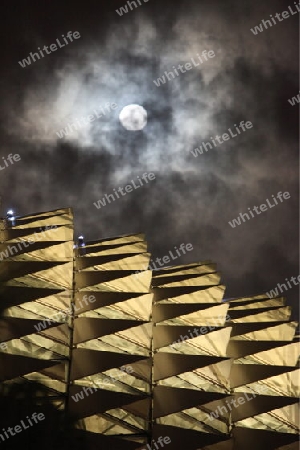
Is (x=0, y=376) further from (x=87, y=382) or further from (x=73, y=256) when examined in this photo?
(x=73, y=256)

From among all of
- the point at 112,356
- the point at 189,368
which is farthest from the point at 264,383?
the point at 112,356

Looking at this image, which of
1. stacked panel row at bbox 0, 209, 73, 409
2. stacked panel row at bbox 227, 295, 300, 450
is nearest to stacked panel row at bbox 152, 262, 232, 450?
stacked panel row at bbox 227, 295, 300, 450

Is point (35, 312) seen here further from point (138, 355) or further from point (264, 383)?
point (264, 383)

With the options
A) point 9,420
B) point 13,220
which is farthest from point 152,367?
point 13,220

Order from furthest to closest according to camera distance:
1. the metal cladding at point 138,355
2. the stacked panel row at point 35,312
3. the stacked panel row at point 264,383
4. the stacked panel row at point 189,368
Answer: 1. the stacked panel row at point 264,383
2. the stacked panel row at point 189,368
3. the metal cladding at point 138,355
4. the stacked panel row at point 35,312

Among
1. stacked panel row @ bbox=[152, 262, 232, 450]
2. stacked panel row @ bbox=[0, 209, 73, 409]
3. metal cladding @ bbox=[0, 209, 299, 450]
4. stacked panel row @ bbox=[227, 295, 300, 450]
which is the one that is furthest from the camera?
stacked panel row @ bbox=[227, 295, 300, 450]

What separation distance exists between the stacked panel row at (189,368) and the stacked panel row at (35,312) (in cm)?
357

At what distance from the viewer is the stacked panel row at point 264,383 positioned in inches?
853

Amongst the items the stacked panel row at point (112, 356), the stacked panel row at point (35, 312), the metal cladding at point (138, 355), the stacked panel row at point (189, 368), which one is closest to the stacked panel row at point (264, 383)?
the metal cladding at point (138, 355)

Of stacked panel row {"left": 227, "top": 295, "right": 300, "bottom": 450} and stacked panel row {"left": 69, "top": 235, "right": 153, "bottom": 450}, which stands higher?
stacked panel row {"left": 69, "top": 235, "right": 153, "bottom": 450}

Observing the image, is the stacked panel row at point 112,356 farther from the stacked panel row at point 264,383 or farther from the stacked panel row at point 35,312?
the stacked panel row at point 264,383

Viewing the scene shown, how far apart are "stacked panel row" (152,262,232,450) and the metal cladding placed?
39 millimetres

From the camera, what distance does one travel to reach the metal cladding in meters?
21.1

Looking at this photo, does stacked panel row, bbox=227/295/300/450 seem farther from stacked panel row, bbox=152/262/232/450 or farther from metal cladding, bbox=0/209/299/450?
stacked panel row, bbox=152/262/232/450
